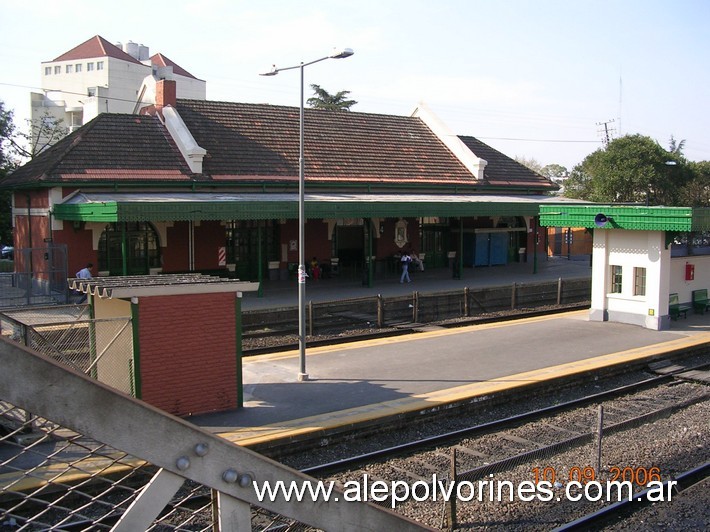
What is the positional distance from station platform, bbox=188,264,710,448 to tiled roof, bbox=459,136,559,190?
48.0ft

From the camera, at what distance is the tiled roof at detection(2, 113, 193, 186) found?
23188mm

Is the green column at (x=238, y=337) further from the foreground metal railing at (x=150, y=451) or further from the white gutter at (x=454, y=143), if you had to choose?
the white gutter at (x=454, y=143)

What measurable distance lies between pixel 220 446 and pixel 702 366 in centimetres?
1645

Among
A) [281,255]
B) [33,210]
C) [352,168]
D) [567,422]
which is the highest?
[352,168]

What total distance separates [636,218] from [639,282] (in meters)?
2.03

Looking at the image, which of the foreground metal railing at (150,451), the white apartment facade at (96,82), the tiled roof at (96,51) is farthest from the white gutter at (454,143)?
the tiled roof at (96,51)

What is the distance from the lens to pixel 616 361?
15188mm

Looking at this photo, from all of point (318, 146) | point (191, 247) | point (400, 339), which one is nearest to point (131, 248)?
point (191, 247)

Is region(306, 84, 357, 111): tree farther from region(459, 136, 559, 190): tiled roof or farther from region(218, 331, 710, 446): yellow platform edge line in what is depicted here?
region(218, 331, 710, 446): yellow platform edge line

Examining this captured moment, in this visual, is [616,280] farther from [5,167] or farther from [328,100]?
[328,100]

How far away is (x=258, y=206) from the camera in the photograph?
73.5 feet

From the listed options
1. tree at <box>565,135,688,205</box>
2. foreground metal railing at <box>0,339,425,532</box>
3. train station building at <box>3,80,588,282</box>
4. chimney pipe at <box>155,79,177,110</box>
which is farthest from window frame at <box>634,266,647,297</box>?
tree at <box>565,135,688,205</box>

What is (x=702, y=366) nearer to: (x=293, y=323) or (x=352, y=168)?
(x=293, y=323)

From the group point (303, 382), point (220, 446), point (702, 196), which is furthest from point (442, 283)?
point (702, 196)
